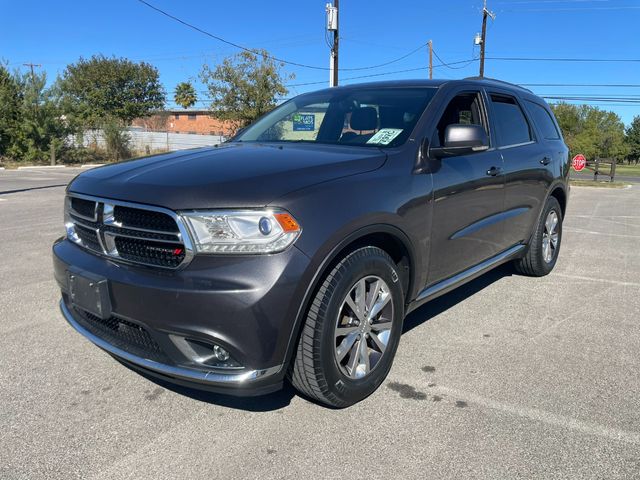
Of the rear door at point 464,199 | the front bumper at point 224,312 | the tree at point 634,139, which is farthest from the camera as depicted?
the tree at point 634,139

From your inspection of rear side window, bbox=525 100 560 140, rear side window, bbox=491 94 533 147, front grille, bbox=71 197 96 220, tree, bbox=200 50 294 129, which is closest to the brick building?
tree, bbox=200 50 294 129

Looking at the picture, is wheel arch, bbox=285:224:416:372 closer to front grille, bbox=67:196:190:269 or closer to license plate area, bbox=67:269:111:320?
front grille, bbox=67:196:190:269

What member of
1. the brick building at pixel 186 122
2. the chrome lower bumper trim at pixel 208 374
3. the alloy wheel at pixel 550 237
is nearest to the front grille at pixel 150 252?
the chrome lower bumper trim at pixel 208 374

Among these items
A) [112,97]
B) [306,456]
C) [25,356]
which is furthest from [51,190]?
[112,97]

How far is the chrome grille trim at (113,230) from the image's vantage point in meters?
2.31

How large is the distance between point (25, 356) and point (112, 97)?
158ft

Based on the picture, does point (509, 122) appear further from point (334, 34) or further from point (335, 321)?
point (334, 34)

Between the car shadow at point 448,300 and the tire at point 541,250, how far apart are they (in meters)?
0.28

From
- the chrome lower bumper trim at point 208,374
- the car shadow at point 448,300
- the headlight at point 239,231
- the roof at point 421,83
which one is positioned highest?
the roof at point 421,83

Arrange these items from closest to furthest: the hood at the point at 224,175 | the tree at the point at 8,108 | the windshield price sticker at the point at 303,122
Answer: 1. the hood at the point at 224,175
2. the windshield price sticker at the point at 303,122
3. the tree at the point at 8,108

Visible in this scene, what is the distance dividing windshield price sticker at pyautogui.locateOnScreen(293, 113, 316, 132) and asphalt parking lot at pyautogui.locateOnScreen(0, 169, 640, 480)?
68.2 inches

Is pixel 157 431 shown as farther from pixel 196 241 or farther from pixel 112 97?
pixel 112 97

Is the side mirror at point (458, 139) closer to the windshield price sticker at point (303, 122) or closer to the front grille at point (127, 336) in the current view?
the windshield price sticker at point (303, 122)

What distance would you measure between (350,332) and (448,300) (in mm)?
2205
